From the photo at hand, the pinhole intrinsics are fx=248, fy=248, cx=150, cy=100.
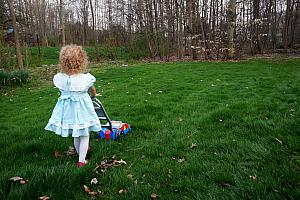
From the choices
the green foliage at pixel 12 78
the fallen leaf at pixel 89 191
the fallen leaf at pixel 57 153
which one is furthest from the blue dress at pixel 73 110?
the green foliage at pixel 12 78

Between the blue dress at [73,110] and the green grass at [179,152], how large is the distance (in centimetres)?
47

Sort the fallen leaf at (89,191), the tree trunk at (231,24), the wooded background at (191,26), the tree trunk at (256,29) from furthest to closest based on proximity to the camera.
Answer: the tree trunk at (256,29) < the wooded background at (191,26) < the tree trunk at (231,24) < the fallen leaf at (89,191)

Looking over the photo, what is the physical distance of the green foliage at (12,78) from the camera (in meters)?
11.9

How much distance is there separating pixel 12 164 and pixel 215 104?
475cm

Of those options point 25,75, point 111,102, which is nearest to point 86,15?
point 25,75

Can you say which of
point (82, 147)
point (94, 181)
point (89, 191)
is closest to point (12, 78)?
point (82, 147)

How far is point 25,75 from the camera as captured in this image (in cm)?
1269

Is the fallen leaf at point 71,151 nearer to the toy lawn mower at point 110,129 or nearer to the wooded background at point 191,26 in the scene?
the toy lawn mower at point 110,129

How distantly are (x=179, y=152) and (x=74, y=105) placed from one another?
1.69 m

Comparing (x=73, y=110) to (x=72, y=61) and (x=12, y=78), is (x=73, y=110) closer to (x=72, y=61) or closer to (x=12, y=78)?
(x=72, y=61)

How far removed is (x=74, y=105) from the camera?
3.54 metres

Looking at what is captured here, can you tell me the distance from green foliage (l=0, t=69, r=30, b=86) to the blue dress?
32.7 ft

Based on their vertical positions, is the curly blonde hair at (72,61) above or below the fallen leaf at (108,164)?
above

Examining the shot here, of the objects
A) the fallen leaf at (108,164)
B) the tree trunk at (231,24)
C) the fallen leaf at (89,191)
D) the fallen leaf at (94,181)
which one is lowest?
the fallen leaf at (89,191)
